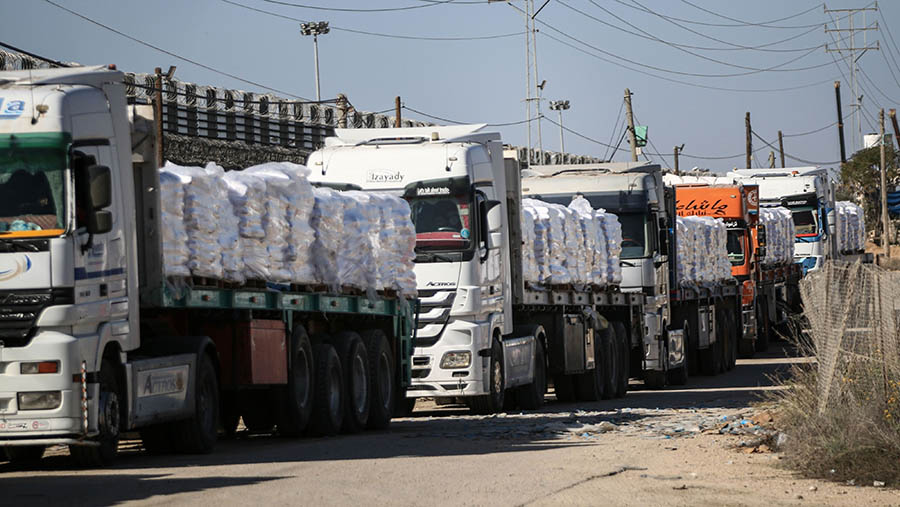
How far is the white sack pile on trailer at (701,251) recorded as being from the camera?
29.0 m

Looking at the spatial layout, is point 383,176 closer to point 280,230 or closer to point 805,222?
point 280,230

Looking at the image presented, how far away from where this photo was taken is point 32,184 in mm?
11672

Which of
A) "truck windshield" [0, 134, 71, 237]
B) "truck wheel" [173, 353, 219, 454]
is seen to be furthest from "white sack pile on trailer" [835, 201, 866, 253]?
"truck windshield" [0, 134, 71, 237]

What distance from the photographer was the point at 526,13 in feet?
179

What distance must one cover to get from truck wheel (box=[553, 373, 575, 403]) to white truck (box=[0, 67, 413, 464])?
371 inches

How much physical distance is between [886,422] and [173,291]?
20.2 feet

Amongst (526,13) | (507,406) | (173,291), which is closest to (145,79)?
(507,406)

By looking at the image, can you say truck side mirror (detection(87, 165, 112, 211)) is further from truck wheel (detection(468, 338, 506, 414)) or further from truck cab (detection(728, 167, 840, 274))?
truck cab (detection(728, 167, 840, 274))

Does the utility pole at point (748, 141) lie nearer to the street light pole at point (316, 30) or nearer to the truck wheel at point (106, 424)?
the street light pole at point (316, 30)

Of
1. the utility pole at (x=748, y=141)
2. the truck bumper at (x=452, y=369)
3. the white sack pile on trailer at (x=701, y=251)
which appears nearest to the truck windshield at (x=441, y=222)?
the truck bumper at (x=452, y=369)

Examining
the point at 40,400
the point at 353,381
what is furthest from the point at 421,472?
the point at 353,381

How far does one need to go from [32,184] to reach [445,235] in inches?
317

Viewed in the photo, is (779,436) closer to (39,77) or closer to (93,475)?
(93,475)

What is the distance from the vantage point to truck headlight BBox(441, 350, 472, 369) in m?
19.1
